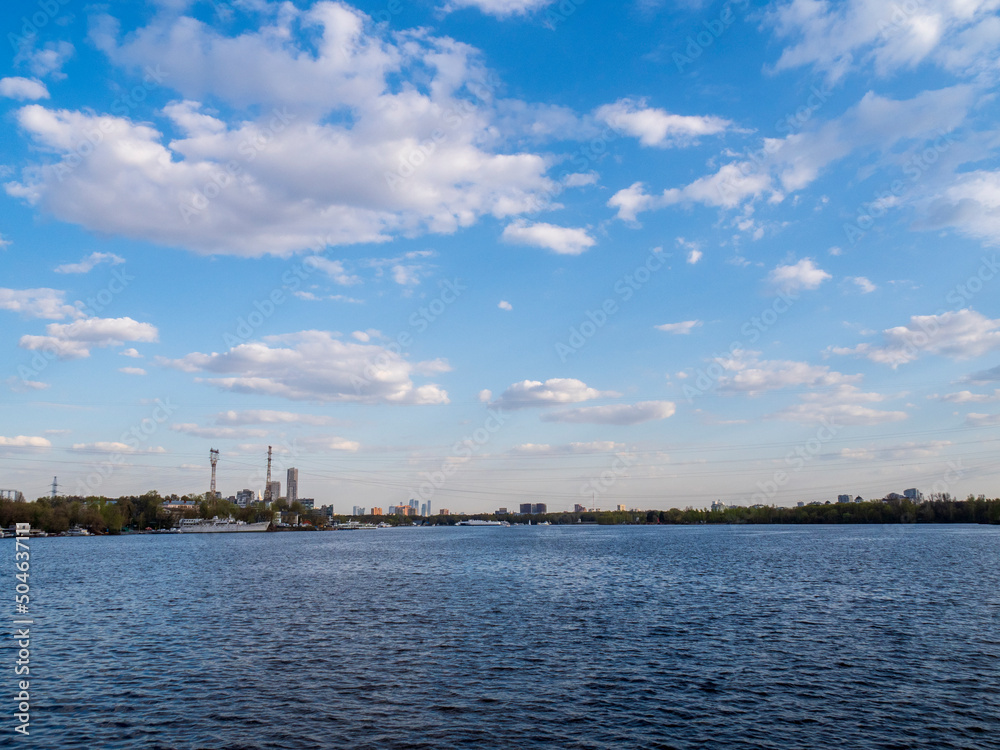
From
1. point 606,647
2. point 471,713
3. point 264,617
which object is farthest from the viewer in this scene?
point 264,617

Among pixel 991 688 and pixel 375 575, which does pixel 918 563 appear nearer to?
pixel 991 688

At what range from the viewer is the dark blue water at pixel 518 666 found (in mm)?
27219

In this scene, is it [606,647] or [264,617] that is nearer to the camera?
[606,647]

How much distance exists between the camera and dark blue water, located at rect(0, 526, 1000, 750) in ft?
89.3

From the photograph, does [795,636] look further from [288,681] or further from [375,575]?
[375,575]

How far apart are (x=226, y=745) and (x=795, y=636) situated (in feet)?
130

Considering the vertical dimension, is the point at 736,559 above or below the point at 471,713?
below

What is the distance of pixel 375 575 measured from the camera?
9206 cm

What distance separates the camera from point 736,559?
11756cm

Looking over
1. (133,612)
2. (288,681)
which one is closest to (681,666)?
(288,681)

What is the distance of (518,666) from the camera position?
37969 millimetres

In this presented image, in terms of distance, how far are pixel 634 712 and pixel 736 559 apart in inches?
3870

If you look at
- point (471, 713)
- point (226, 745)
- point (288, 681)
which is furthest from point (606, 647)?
point (226, 745)

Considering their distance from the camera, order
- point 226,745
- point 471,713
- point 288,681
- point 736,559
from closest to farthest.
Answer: point 226,745 < point 471,713 < point 288,681 < point 736,559
